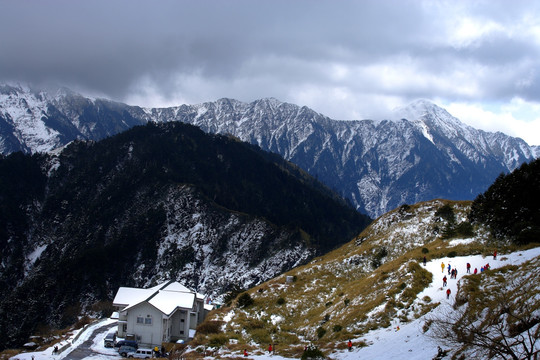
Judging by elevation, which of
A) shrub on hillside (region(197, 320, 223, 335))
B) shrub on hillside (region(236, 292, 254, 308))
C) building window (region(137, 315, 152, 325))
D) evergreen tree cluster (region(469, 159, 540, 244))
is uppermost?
evergreen tree cluster (region(469, 159, 540, 244))

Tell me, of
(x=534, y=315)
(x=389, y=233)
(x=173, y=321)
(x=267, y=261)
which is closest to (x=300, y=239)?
(x=267, y=261)

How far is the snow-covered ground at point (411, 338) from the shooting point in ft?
93.6

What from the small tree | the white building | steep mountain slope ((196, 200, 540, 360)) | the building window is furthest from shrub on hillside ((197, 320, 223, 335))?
the small tree

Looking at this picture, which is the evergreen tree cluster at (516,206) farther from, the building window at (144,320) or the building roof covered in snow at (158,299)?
the building window at (144,320)

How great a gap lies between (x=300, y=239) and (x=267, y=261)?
65.0ft

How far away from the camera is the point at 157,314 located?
61812 millimetres

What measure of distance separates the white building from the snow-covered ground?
5.38 m

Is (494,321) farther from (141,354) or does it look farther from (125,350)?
(125,350)

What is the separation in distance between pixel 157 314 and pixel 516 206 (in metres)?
51.9

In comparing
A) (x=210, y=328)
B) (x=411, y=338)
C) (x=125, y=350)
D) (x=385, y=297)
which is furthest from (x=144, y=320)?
(x=411, y=338)

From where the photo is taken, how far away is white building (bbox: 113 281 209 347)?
2409 inches

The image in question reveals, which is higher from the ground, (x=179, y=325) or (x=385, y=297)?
(x=385, y=297)

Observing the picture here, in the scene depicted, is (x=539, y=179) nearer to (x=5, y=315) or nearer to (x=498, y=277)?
(x=498, y=277)

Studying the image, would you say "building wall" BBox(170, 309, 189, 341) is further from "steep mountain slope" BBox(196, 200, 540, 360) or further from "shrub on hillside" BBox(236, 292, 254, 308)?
"shrub on hillside" BBox(236, 292, 254, 308)
